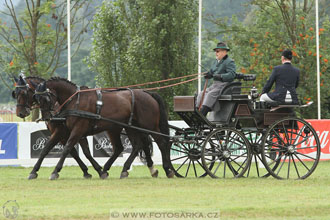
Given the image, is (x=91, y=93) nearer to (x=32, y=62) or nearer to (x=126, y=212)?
(x=126, y=212)

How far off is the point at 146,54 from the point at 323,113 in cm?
829

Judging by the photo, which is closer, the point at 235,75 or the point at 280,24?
the point at 235,75

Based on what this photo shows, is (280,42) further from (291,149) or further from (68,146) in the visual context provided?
(68,146)

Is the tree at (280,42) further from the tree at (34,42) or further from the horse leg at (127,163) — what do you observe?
the horse leg at (127,163)

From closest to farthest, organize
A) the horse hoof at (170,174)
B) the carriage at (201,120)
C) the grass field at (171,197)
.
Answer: the grass field at (171,197), the carriage at (201,120), the horse hoof at (170,174)

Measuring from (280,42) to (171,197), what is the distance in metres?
19.1

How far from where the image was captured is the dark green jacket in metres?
13.7

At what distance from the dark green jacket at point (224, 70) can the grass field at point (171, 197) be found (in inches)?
72.3

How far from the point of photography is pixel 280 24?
2970 cm

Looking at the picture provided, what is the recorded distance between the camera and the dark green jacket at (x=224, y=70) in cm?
1372

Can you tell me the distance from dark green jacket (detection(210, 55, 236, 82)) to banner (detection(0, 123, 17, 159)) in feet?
24.0

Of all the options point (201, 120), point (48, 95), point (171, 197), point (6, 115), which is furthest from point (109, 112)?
point (6, 115)

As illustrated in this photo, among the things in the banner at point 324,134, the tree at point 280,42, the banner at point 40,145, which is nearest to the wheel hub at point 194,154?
the banner at point 40,145

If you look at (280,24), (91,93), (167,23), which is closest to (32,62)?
(167,23)
